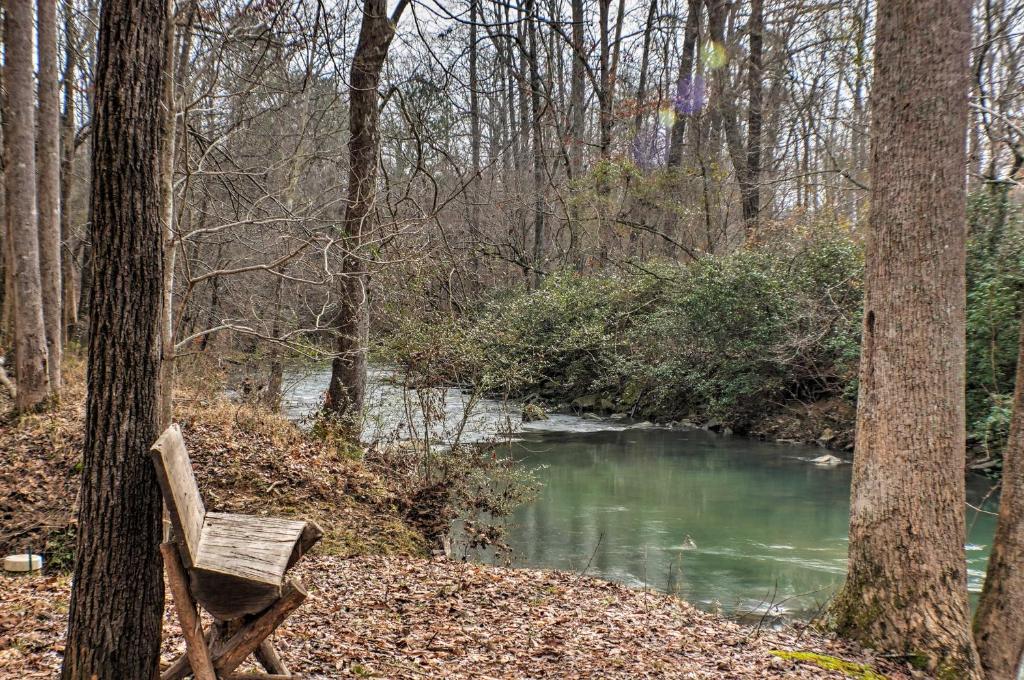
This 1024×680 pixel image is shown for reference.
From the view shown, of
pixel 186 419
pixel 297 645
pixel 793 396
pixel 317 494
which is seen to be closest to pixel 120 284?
pixel 297 645

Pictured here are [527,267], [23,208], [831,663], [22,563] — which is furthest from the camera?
[527,267]

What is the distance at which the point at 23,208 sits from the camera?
28.5 ft

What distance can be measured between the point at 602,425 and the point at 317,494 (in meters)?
11.3

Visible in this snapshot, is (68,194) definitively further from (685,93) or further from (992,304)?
(685,93)

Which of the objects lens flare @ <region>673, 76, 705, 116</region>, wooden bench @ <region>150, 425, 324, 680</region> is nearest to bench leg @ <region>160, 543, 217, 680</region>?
wooden bench @ <region>150, 425, 324, 680</region>

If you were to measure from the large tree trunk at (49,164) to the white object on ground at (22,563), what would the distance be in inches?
128

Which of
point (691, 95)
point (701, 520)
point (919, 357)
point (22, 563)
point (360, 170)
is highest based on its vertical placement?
point (691, 95)

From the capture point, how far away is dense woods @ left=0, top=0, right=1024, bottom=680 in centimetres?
339

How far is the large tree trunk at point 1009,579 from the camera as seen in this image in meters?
5.91

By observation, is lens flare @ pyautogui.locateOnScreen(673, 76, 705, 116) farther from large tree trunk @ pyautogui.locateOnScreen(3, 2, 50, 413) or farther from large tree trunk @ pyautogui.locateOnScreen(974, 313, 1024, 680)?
large tree trunk @ pyautogui.locateOnScreen(974, 313, 1024, 680)

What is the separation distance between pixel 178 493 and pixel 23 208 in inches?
283

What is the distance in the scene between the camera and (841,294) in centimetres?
1599

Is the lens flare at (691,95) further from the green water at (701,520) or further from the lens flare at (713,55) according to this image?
the green water at (701,520)

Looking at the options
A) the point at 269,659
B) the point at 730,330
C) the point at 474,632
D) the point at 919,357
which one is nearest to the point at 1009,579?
the point at 919,357
